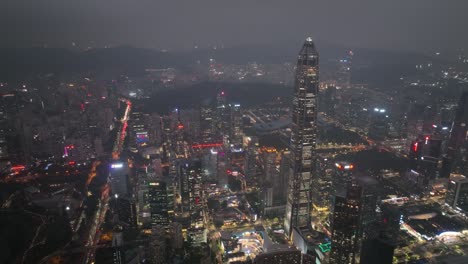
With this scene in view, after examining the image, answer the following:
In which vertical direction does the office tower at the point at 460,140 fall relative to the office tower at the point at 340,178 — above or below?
above

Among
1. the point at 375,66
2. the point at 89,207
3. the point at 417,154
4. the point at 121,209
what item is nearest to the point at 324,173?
the point at 417,154

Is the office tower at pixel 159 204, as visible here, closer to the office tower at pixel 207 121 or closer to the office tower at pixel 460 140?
the office tower at pixel 207 121

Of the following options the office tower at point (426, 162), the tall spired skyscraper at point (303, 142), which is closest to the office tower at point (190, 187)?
the tall spired skyscraper at point (303, 142)

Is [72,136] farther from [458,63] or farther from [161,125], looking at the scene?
[458,63]

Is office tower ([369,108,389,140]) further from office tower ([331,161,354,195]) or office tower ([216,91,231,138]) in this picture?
office tower ([216,91,231,138])

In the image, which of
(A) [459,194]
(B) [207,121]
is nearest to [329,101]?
(B) [207,121]

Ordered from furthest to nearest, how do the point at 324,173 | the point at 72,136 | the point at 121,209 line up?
the point at 72,136, the point at 324,173, the point at 121,209
